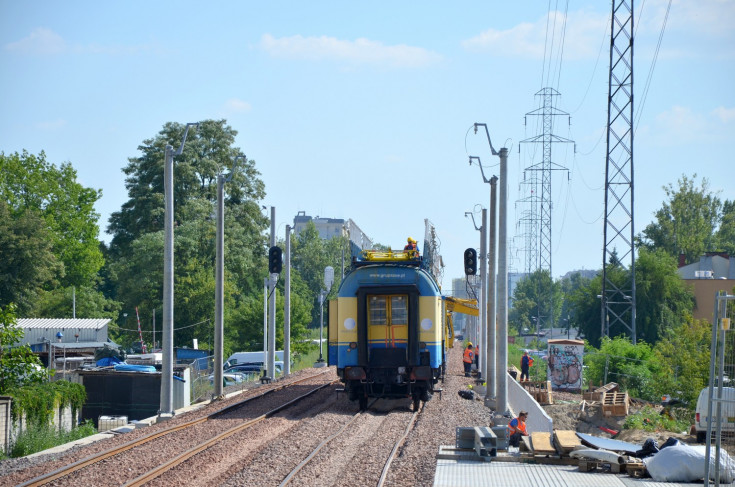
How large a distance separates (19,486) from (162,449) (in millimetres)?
3962

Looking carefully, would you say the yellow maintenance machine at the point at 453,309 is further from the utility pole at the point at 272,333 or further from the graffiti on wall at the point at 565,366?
the utility pole at the point at 272,333

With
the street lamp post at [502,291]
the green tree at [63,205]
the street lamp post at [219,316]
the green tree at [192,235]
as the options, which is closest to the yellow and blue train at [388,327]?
the street lamp post at [502,291]

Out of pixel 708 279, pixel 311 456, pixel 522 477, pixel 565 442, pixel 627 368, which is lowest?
pixel 627 368

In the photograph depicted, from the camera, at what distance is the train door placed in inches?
935

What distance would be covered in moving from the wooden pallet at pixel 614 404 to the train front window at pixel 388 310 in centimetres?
Result: 1558

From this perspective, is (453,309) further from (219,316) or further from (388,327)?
(388,327)

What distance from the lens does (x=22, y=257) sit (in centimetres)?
6241

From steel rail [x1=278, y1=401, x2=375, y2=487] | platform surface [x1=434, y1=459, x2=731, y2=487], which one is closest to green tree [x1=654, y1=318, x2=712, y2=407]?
steel rail [x1=278, y1=401, x2=375, y2=487]

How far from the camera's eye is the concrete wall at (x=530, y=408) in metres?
20.6

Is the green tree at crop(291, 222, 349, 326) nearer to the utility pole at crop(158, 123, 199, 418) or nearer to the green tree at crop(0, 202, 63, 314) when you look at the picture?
the green tree at crop(0, 202, 63, 314)

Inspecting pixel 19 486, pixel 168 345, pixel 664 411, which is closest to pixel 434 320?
pixel 168 345

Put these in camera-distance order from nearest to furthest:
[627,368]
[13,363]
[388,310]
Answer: [388,310], [13,363], [627,368]

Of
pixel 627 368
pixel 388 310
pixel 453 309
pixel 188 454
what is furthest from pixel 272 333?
pixel 188 454

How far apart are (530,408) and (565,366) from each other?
67.3 ft
